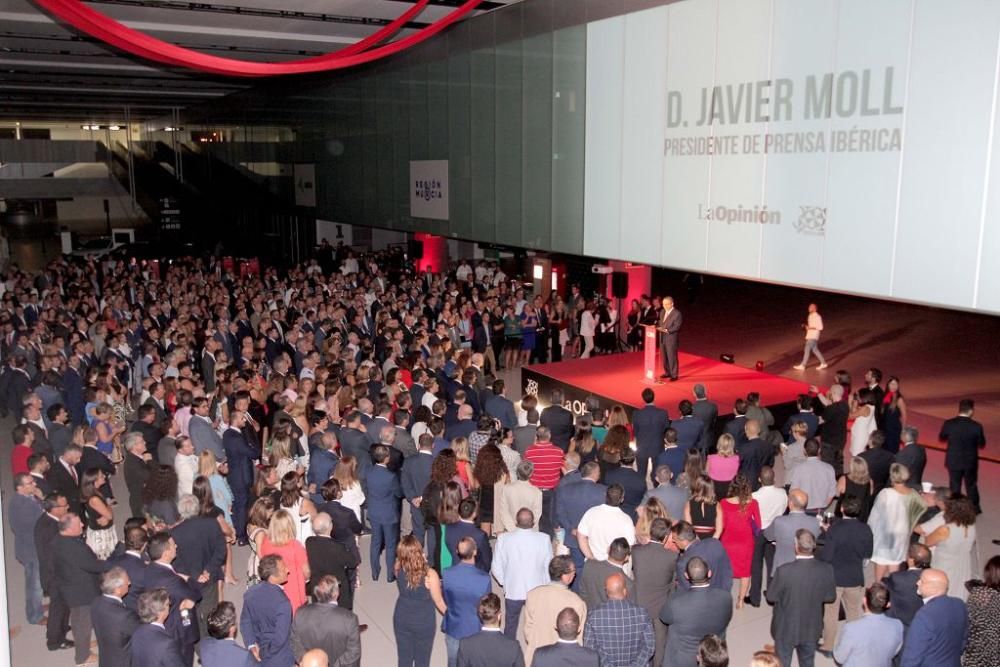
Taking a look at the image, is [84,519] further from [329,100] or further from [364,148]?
[329,100]

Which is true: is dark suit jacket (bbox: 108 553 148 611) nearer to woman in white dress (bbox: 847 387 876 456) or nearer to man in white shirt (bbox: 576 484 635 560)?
man in white shirt (bbox: 576 484 635 560)

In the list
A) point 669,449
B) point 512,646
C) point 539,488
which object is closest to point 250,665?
point 512,646

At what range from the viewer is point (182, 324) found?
12.4 m

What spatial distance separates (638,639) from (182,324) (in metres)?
9.75

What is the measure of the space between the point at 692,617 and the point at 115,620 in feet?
11.2

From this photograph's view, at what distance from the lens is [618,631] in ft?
15.1

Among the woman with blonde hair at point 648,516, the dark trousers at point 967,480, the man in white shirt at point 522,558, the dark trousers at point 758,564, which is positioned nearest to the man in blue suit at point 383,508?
the man in white shirt at point 522,558

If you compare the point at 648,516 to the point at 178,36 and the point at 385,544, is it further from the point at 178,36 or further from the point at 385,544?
the point at 178,36

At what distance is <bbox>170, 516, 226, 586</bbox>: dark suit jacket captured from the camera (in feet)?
18.6

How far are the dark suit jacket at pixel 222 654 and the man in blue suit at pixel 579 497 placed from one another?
2752 mm

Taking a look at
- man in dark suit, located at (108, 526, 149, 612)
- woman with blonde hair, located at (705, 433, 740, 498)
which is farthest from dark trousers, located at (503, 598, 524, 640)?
man in dark suit, located at (108, 526, 149, 612)

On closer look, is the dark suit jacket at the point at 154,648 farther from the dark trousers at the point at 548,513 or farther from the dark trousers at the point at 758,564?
the dark trousers at the point at 758,564

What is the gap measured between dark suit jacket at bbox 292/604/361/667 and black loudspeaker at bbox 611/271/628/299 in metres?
12.1

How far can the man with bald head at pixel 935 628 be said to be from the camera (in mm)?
4719
